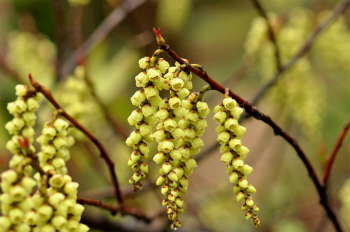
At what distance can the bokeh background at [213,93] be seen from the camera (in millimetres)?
1823

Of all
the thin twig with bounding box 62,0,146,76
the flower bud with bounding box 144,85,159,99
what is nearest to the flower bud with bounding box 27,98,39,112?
the flower bud with bounding box 144,85,159,99

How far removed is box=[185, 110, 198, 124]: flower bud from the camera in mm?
761

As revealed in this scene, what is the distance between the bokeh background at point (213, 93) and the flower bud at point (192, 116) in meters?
0.77

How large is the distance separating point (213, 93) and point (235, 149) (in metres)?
1.64

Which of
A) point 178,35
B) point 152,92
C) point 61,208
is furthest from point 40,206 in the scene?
point 178,35

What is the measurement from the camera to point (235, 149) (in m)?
0.74

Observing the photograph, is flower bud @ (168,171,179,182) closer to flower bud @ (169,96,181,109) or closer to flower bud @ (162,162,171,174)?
flower bud @ (162,162,171,174)

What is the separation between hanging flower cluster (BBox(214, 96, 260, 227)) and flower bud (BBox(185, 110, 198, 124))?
0.16 feet

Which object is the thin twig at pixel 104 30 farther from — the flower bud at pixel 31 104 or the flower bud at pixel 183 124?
the flower bud at pixel 183 124

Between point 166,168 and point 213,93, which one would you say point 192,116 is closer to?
point 166,168

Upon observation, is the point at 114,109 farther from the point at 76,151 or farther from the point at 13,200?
the point at 13,200

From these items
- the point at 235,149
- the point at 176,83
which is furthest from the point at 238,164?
the point at 176,83

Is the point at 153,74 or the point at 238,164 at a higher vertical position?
the point at 153,74

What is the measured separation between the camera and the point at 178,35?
15.5ft
